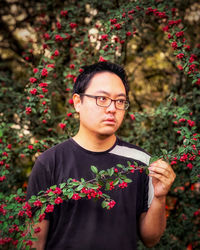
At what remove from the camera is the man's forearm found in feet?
5.77

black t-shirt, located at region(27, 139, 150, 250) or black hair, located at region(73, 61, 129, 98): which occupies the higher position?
black hair, located at region(73, 61, 129, 98)

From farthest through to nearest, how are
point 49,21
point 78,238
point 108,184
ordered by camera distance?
1. point 49,21
2. point 78,238
3. point 108,184

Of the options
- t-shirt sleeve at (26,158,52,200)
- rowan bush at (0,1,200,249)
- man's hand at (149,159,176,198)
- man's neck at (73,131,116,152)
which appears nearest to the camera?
man's hand at (149,159,176,198)

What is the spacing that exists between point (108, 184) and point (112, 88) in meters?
0.65

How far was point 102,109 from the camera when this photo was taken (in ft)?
5.67

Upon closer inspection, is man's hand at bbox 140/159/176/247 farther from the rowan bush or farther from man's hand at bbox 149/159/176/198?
the rowan bush

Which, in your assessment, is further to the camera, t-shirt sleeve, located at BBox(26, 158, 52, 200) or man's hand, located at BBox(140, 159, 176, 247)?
t-shirt sleeve, located at BBox(26, 158, 52, 200)

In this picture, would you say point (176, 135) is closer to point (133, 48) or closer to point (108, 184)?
point (133, 48)

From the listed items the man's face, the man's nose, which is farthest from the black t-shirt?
the man's nose

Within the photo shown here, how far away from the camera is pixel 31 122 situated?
283cm

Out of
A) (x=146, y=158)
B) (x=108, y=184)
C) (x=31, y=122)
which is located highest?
(x=31, y=122)

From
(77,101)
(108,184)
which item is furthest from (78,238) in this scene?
Answer: (77,101)

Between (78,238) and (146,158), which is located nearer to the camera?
(78,238)

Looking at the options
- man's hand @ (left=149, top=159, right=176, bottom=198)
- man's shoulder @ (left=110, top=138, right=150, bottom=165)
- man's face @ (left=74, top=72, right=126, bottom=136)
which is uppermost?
man's face @ (left=74, top=72, right=126, bottom=136)
